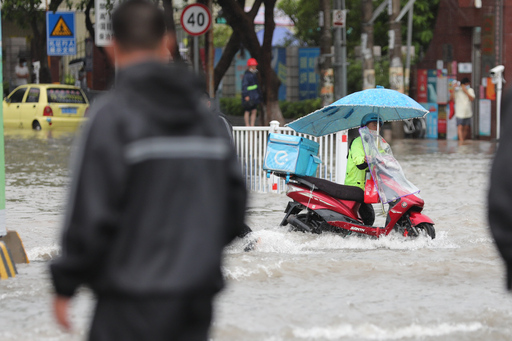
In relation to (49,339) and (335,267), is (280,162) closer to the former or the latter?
(335,267)

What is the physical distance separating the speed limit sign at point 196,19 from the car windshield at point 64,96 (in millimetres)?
10293

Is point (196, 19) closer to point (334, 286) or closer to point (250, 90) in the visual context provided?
point (250, 90)

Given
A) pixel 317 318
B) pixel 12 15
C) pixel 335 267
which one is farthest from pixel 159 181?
pixel 12 15

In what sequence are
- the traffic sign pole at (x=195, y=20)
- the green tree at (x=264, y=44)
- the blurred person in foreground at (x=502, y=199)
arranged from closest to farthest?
1. the blurred person in foreground at (x=502, y=199)
2. the traffic sign pole at (x=195, y=20)
3. the green tree at (x=264, y=44)

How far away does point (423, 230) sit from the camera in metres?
9.14

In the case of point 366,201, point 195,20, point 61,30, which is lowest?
point 366,201

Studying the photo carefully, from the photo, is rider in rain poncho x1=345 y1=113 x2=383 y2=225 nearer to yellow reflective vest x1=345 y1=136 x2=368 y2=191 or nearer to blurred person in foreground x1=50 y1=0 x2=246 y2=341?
yellow reflective vest x1=345 y1=136 x2=368 y2=191

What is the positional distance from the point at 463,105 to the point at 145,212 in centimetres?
2174

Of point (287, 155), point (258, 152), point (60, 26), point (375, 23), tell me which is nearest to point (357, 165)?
point (287, 155)

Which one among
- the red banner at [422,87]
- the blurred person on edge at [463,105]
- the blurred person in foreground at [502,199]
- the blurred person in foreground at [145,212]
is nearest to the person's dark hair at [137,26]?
the blurred person in foreground at [145,212]

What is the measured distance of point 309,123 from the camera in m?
9.96

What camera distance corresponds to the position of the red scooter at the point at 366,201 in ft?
29.7

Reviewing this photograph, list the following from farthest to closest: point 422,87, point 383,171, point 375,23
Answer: point 375,23 < point 422,87 < point 383,171

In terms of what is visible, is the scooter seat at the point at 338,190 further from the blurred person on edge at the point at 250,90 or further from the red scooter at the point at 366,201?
the blurred person on edge at the point at 250,90
